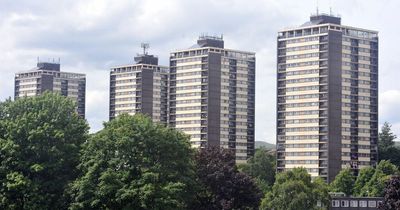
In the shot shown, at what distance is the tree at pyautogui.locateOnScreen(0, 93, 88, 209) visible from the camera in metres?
66.6

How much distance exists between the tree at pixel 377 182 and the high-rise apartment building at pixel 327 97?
1725 centimetres

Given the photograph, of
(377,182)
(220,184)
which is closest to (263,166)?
(377,182)

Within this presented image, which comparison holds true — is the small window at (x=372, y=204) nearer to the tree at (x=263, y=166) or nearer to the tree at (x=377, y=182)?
the tree at (x=377, y=182)

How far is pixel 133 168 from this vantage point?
67125 mm

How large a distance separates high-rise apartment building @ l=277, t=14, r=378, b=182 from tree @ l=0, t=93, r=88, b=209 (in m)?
98.6

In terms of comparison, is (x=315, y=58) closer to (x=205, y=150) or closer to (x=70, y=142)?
(x=205, y=150)

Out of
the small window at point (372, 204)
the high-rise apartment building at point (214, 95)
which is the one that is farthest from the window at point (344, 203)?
the high-rise apartment building at point (214, 95)

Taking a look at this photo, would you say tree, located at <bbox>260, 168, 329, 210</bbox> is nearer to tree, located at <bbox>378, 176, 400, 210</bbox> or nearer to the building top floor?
tree, located at <bbox>378, 176, 400, 210</bbox>

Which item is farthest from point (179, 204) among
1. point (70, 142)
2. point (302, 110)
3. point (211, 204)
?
point (302, 110)

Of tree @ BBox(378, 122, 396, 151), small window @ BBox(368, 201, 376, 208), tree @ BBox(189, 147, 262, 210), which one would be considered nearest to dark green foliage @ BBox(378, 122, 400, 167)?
tree @ BBox(378, 122, 396, 151)

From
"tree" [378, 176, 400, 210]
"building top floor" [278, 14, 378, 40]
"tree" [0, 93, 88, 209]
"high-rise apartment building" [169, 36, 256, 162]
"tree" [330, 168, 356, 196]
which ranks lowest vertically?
"tree" [330, 168, 356, 196]

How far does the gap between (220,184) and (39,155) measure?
24.4m

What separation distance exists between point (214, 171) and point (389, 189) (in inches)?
773

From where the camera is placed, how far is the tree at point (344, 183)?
5823 inches
